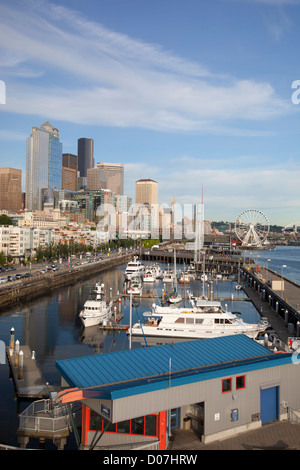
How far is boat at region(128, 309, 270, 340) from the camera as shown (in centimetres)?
2028

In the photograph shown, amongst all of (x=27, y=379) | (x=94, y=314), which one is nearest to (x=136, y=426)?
(x=27, y=379)

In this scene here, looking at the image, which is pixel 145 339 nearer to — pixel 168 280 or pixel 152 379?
pixel 152 379

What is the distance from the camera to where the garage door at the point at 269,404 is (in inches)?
330

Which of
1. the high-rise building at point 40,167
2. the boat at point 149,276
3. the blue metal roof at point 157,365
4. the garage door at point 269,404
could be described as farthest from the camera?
the high-rise building at point 40,167

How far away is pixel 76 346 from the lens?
19406 mm

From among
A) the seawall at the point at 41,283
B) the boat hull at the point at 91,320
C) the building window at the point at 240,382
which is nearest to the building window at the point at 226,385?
the building window at the point at 240,382

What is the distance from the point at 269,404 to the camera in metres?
8.44

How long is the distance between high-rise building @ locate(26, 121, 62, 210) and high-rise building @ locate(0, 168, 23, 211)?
41.9 ft

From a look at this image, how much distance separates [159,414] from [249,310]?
76.7 ft

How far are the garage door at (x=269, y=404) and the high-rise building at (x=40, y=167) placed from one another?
164 m

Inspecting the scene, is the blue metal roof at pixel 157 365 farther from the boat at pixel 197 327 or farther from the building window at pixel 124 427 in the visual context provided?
the boat at pixel 197 327

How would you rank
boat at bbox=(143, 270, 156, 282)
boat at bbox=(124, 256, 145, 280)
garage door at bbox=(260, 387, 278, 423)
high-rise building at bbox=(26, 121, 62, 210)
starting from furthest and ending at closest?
1. high-rise building at bbox=(26, 121, 62, 210)
2. boat at bbox=(124, 256, 145, 280)
3. boat at bbox=(143, 270, 156, 282)
4. garage door at bbox=(260, 387, 278, 423)

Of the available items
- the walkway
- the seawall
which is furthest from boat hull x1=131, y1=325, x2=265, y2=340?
the seawall

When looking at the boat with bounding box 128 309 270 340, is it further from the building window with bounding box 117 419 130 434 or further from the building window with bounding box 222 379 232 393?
the building window with bounding box 117 419 130 434
